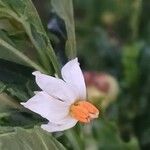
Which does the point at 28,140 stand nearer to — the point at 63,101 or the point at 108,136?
the point at 63,101

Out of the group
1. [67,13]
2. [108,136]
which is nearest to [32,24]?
[67,13]

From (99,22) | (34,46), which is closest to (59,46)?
(34,46)

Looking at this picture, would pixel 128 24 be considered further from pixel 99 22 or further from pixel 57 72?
pixel 57 72

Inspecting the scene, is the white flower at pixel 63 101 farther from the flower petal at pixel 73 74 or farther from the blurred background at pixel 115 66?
the blurred background at pixel 115 66

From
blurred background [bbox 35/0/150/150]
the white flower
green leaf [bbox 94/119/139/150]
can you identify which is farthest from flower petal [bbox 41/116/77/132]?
green leaf [bbox 94/119/139/150]

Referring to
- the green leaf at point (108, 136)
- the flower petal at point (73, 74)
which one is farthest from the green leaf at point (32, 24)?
the green leaf at point (108, 136)

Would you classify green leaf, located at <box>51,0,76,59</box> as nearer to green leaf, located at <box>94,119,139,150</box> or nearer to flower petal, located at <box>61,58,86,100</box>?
flower petal, located at <box>61,58,86,100</box>

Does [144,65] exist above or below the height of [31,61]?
below

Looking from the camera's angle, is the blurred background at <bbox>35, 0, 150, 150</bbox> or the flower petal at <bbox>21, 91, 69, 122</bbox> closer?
the flower petal at <bbox>21, 91, 69, 122</bbox>
